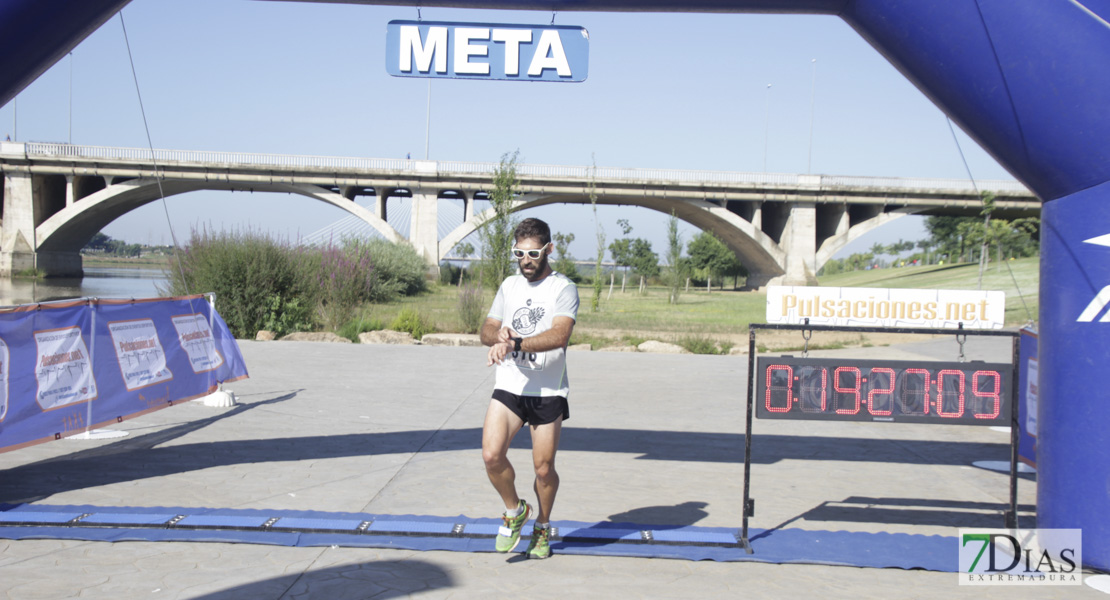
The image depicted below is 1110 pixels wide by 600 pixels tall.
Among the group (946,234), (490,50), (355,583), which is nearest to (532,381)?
(355,583)

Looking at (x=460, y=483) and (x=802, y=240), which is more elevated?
(x=802, y=240)

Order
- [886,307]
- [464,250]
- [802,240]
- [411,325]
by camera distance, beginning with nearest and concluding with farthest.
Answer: [886,307] < [411,325] < [802,240] < [464,250]

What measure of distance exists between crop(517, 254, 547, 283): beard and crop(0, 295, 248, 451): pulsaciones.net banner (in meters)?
4.22

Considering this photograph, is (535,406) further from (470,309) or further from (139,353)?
(470,309)

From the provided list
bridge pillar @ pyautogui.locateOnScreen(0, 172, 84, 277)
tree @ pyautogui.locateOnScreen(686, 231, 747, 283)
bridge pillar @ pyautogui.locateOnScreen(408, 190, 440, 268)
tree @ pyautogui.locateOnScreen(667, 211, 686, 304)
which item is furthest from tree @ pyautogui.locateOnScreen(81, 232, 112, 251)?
tree @ pyautogui.locateOnScreen(686, 231, 747, 283)

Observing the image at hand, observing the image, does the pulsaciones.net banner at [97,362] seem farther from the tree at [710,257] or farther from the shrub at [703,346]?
A: the tree at [710,257]

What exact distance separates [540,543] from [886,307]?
2535 mm

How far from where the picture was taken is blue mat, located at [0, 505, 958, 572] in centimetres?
439

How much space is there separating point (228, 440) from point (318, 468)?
59.4 inches

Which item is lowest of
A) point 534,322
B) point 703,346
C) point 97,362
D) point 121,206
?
point 703,346

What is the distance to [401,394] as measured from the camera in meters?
10.5

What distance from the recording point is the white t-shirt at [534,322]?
415 cm

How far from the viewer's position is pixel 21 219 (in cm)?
4753

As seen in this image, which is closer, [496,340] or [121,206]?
[496,340]
